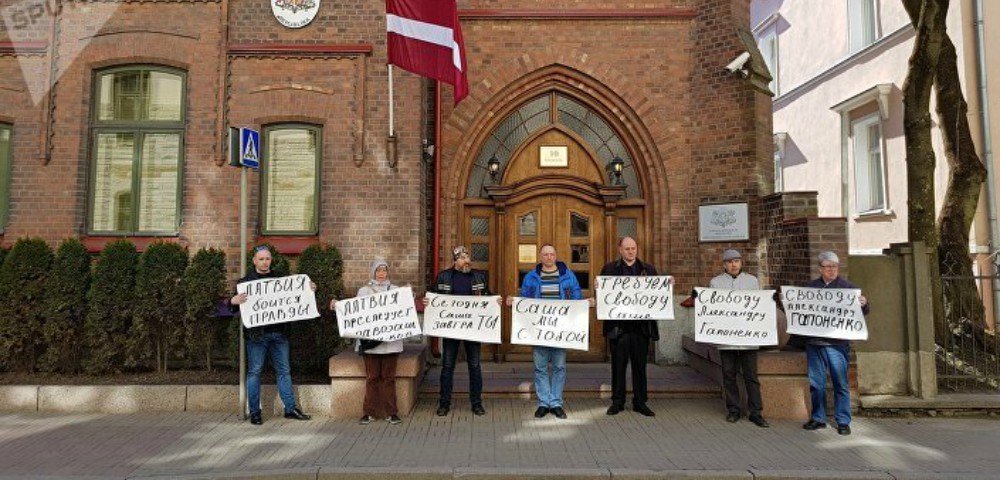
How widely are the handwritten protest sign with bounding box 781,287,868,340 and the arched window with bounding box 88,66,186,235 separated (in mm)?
7982

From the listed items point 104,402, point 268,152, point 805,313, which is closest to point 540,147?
point 268,152

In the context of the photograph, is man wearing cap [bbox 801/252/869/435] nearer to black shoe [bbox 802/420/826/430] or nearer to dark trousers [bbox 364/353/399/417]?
black shoe [bbox 802/420/826/430]

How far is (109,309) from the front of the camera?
22.9 feet

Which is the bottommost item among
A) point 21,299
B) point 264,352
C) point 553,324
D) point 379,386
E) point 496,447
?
point 496,447

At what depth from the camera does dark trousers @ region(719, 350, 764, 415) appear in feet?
20.1

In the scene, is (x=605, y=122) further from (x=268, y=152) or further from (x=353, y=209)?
(x=268, y=152)

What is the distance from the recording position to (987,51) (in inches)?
409

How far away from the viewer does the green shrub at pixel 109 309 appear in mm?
6953

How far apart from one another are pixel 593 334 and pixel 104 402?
6.46 meters

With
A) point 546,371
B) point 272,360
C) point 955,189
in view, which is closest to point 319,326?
point 272,360

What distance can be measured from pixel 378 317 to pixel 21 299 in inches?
177

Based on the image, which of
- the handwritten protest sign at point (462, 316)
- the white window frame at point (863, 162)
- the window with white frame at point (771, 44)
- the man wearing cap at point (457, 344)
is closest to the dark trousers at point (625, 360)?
the handwritten protest sign at point (462, 316)

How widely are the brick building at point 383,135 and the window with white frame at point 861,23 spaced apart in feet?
21.6

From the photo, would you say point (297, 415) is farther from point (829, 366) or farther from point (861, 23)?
point (861, 23)
